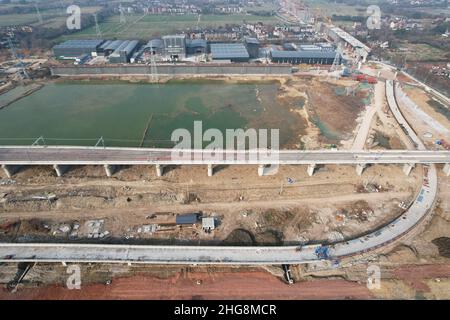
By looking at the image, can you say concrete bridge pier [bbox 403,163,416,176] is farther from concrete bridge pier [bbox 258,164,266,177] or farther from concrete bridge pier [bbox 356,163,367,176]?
concrete bridge pier [bbox 258,164,266,177]

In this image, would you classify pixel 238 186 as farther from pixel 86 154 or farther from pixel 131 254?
pixel 86 154

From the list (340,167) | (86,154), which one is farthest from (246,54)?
(86,154)

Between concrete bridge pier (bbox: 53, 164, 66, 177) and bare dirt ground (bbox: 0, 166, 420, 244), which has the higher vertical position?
concrete bridge pier (bbox: 53, 164, 66, 177)

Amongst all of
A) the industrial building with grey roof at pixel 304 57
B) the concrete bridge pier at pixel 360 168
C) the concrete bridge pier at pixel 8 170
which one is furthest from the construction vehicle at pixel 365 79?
the concrete bridge pier at pixel 8 170

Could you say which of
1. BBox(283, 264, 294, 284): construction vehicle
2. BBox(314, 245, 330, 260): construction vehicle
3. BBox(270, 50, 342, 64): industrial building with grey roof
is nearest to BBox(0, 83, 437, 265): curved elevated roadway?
BBox(314, 245, 330, 260): construction vehicle
